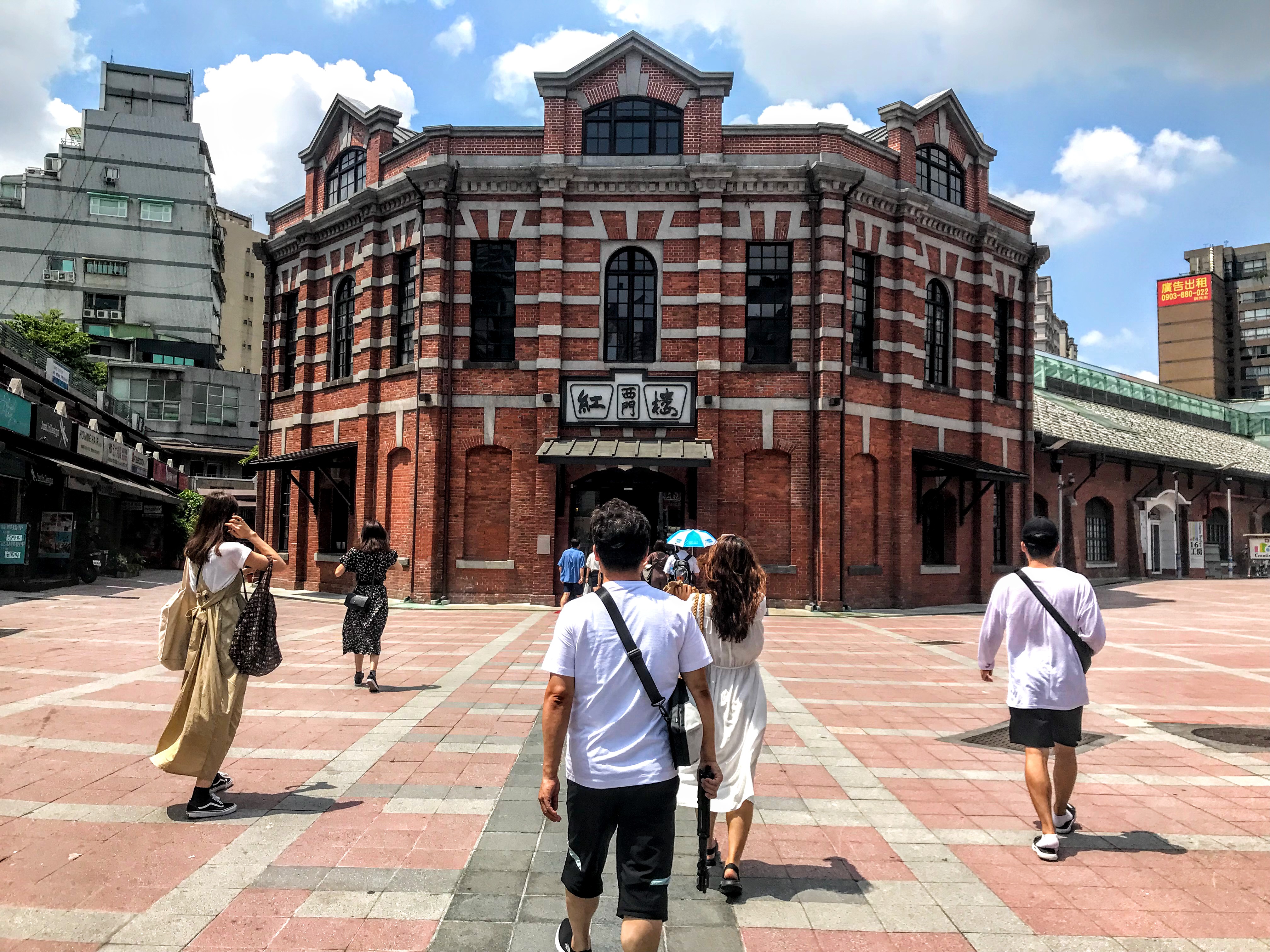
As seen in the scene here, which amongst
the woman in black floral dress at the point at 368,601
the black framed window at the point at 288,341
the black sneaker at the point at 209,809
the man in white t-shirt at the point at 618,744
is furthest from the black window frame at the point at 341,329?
the man in white t-shirt at the point at 618,744

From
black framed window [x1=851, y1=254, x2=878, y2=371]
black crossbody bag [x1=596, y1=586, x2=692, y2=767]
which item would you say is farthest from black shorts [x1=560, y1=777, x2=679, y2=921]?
black framed window [x1=851, y1=254, x2=878, y2=371]

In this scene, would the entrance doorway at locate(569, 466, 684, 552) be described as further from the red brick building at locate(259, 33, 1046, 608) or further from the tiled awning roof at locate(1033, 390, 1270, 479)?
the tiled awning roof at locate(1033, 390, 1270, 479)

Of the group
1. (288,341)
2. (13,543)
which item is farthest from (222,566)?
(288,341)

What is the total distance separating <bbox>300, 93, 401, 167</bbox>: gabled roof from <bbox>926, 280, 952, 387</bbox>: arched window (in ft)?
48.8

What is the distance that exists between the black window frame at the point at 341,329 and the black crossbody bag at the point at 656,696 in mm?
20978

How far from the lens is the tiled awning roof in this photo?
28719 millimetres

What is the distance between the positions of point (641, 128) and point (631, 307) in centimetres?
432

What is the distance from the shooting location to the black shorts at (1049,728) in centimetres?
481

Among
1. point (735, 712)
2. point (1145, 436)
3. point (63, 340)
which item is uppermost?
point (63, 340)

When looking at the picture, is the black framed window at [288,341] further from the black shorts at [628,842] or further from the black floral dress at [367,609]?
the black shorts at [628,842]

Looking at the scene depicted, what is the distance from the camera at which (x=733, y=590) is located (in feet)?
14.2

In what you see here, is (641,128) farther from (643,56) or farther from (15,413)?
(15,413)

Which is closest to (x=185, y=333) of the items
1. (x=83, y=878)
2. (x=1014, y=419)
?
(x=1014, y=419)

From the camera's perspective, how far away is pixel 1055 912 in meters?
3.94
